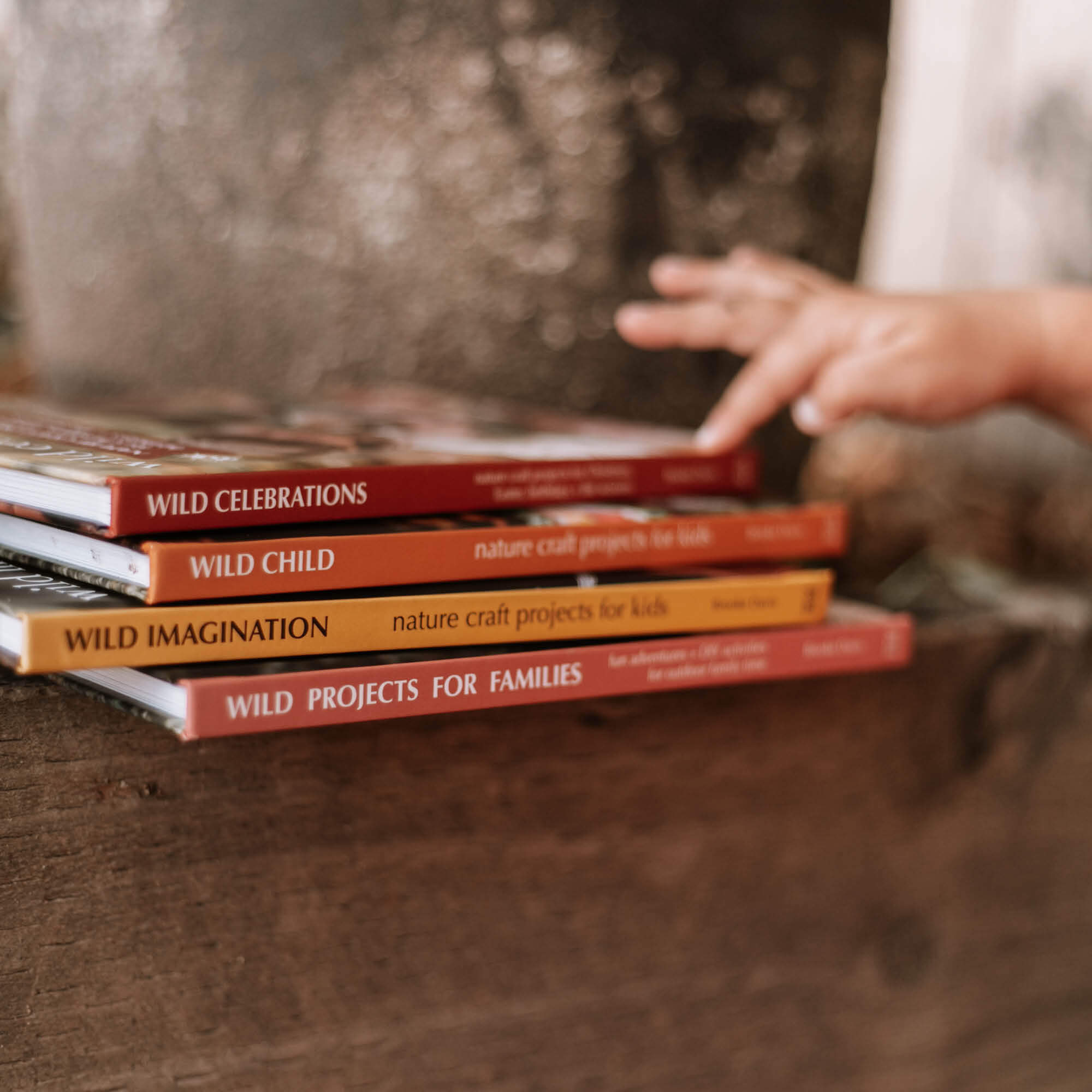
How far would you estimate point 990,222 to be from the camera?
1754mm

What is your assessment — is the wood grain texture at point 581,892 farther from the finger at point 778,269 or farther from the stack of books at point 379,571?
the finger at point 778,269

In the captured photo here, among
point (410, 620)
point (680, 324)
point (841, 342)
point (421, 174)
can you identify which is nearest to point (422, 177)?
point (421, 174)

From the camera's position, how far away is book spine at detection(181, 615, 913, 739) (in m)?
0.37

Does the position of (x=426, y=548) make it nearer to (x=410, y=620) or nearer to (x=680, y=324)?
(x=410, y=620)

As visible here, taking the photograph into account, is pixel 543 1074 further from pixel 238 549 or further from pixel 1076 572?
pixel 1076 572

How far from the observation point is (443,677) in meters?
0.41

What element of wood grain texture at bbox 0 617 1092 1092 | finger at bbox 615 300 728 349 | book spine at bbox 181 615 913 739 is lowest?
wood grain texture at bbox 0 617 1092 1092

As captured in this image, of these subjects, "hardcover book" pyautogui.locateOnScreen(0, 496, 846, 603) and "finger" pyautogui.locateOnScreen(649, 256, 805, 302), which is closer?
"hardcover book" pyautogui.locateOnScreen(0, 496, 846, 603)

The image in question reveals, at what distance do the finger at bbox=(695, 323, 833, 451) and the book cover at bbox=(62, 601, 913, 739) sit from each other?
0.16m

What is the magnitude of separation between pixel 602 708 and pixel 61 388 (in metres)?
0.55

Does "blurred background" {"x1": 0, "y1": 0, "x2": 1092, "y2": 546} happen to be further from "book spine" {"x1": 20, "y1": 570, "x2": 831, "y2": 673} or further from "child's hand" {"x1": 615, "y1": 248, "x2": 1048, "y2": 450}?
"book spine" {"x1": 20, "y1": 570, "x2": 831, "y2": 673}

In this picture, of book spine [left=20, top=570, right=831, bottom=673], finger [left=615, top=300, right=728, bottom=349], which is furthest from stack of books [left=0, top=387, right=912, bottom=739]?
finger [left=615, top=300, right=728, bottom=349]

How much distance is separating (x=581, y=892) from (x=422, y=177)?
19.3 inches

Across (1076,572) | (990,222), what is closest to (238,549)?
(1076,572)
